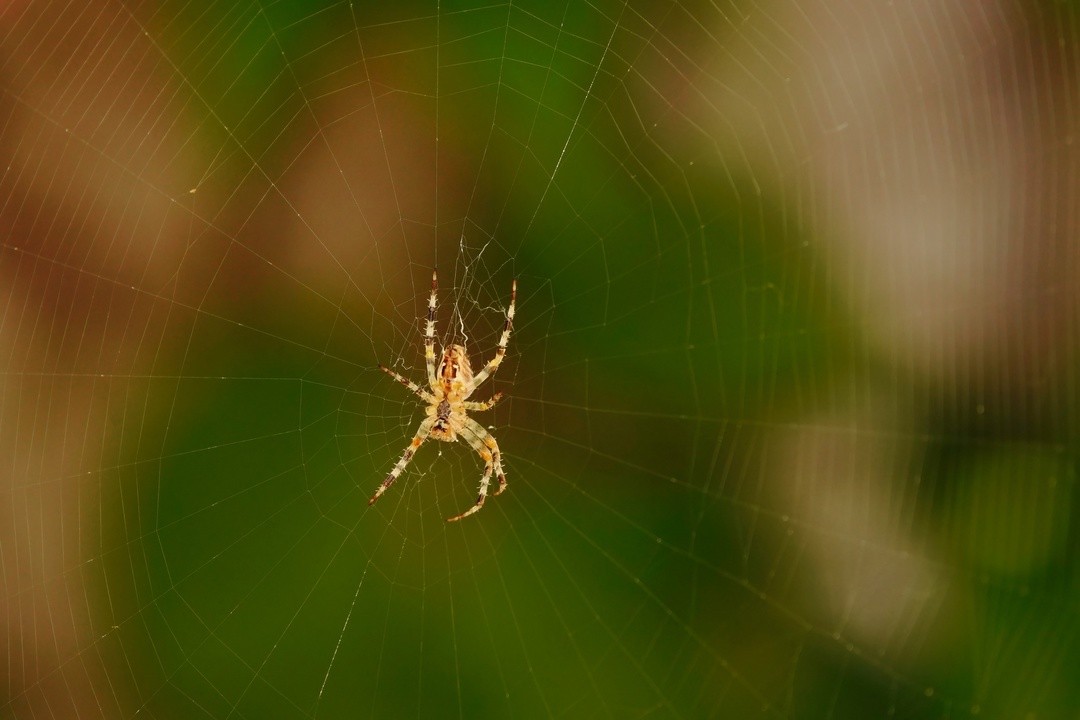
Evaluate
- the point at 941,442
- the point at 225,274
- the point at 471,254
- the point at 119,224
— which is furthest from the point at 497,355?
the point at 941,442

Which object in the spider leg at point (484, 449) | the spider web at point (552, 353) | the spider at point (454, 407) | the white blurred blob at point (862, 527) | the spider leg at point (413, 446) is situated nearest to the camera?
the spider web at point (552, 353)

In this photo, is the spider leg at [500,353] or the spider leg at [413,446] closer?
the spider leg at [500,353]

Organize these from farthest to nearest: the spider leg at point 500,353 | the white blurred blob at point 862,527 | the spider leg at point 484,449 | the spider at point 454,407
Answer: the spider leg at point 484,449, the spider at point 454,407, the spider leg at point 500,353, the white blurred blob at point 862,527

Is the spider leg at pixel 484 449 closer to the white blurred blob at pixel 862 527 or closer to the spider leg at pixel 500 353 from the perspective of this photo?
the spider leg at pixel 500 353

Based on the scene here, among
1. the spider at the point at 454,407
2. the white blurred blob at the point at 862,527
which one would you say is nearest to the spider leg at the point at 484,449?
the spider at the point at 454,407

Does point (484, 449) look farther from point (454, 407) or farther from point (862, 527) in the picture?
point (862, 527)

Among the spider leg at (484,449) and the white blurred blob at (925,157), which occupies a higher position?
the white blurred blob at (925,157)
